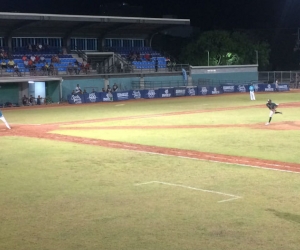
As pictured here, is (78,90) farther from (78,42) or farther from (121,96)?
(78,42)

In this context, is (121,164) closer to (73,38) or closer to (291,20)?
(73,38)

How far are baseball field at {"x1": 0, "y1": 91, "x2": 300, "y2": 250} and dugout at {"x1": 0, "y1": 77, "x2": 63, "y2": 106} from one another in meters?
21.1

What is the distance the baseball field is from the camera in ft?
29.2

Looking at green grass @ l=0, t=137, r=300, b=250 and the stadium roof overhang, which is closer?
green grass @ l=0, t=137, r=300, b=250

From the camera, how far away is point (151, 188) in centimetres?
1291

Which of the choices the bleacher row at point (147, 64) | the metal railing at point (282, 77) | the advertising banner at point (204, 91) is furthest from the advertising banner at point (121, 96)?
the metal railing at point (282, 77)

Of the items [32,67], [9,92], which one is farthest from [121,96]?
[9,92]

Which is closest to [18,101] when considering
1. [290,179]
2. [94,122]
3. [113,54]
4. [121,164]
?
[113,54]

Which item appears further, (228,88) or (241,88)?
(241,88)

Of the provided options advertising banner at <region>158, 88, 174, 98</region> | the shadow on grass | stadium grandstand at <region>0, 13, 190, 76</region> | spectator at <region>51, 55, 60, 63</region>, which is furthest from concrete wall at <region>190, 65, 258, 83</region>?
the shadow on grass

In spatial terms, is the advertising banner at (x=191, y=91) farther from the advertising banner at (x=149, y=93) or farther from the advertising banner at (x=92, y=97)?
the advertising banner at (x=92, y=97)

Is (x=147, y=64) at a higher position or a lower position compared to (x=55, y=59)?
lower

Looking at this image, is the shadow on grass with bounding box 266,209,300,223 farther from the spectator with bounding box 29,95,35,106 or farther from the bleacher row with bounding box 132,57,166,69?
the bleacher row with bounding box 132,57,166,69

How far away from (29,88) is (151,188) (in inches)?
1487
